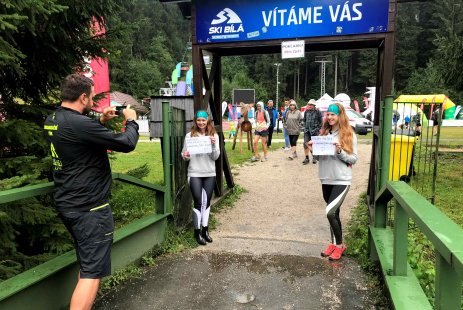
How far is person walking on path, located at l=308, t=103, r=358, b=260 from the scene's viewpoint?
4.54 meters

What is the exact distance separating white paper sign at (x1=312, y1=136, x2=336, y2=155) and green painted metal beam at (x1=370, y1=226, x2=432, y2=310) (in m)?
1.01

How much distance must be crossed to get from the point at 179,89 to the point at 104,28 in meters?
18.2

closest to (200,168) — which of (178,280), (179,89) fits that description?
(178,280)

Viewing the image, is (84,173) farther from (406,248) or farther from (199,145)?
(406,248)

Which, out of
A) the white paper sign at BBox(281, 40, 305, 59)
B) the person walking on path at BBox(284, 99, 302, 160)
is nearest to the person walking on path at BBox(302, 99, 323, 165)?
the person walking on path at BBox(284, 99, 302, 160)

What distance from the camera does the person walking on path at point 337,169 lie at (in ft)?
14.9

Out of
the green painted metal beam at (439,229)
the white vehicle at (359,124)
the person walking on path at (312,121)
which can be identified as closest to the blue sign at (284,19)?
the green painted metal beam at (439,229)

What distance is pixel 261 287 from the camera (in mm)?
3877

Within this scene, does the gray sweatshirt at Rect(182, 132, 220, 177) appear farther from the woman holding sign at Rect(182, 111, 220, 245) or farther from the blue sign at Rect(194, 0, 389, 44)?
the blue sign at Rect(194, 0, 389, 44)

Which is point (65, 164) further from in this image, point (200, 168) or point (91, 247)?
point (200, 168)

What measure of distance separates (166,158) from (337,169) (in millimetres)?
2031

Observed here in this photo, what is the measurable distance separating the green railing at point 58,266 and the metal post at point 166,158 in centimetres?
1

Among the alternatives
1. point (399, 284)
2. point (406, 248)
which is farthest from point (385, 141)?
point (399, 284)

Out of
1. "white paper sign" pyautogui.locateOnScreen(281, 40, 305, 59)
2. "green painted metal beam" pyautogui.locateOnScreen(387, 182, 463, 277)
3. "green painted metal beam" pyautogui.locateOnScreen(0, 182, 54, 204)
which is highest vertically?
"white paper sign" pyautogui.locateOnScreen(281, 40, 305, 59)
